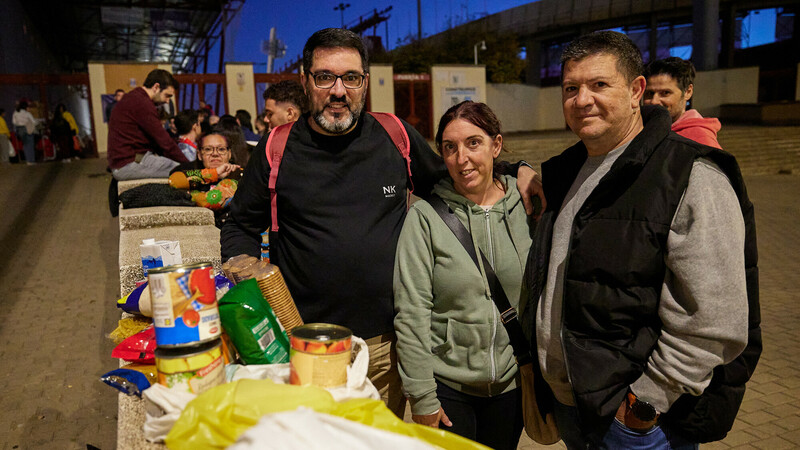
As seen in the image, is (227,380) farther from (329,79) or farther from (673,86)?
(673,86)

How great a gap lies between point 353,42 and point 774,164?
765 inches

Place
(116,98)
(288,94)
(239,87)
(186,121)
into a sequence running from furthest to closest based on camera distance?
1. (239,87)
2. (116,98)
3. (186,121)
4. (288,94)

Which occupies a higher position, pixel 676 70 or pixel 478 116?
pixel 676 70

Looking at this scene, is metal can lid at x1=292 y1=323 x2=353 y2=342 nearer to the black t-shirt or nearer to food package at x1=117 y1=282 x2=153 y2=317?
the black t-shirt

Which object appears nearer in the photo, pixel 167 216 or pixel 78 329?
pixel 167 216

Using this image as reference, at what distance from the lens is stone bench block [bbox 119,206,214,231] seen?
4.43 metres

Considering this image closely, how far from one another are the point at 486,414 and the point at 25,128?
19.6 m

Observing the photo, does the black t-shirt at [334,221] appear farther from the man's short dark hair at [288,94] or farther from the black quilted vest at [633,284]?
the man's short dark hair at [288,94]

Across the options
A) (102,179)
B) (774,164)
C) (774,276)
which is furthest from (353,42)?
(774,164)

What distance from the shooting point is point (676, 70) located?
3.46 metres

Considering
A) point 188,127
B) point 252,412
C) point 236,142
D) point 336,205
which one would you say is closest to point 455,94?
point 188,127

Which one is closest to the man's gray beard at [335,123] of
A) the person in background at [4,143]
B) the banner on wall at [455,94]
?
the person in background at [4,143]

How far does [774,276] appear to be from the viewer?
22.5ft

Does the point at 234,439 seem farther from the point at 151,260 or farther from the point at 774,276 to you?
the point at 774,276
